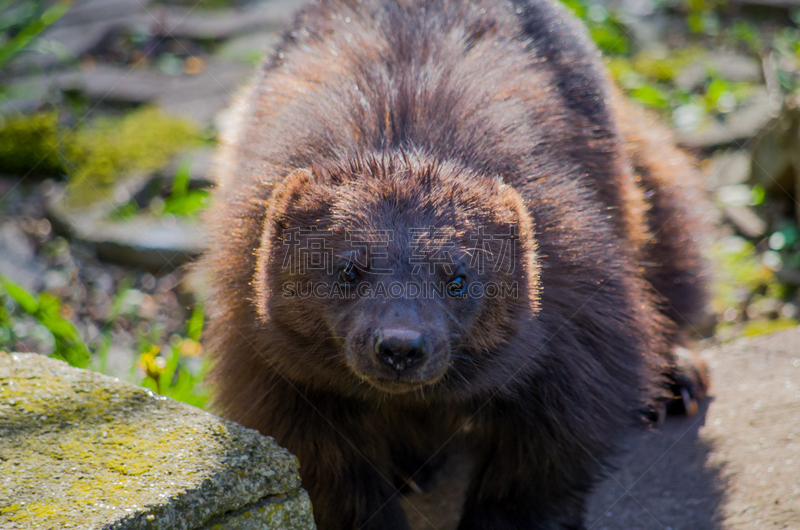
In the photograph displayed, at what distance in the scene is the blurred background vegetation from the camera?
520 cm

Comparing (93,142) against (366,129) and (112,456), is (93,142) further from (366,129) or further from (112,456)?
(112,456)

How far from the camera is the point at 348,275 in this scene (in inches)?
107

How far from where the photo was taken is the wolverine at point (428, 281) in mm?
2691

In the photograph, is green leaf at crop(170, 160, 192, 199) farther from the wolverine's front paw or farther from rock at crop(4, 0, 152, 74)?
the wolverine's front paw

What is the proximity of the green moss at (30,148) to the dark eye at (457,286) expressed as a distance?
4.98 metres

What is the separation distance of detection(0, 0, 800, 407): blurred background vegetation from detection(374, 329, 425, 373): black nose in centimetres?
159

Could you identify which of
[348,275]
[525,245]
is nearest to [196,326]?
[348,275]

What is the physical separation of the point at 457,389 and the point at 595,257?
0.80 metres

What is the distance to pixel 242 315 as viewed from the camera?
3.07 metres

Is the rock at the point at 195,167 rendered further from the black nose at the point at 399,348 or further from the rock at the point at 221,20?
the black nose at the point at 399,348

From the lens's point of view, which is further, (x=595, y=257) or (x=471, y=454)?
(x=471, y=454)

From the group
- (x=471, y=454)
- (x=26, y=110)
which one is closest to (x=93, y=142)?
(x=26, y=110)

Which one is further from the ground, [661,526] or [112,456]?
[112,456]

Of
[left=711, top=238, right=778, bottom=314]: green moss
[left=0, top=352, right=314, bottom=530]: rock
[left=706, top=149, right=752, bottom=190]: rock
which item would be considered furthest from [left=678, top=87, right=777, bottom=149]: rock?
[left=0, top=352, right=314, bottom=530]: rock
